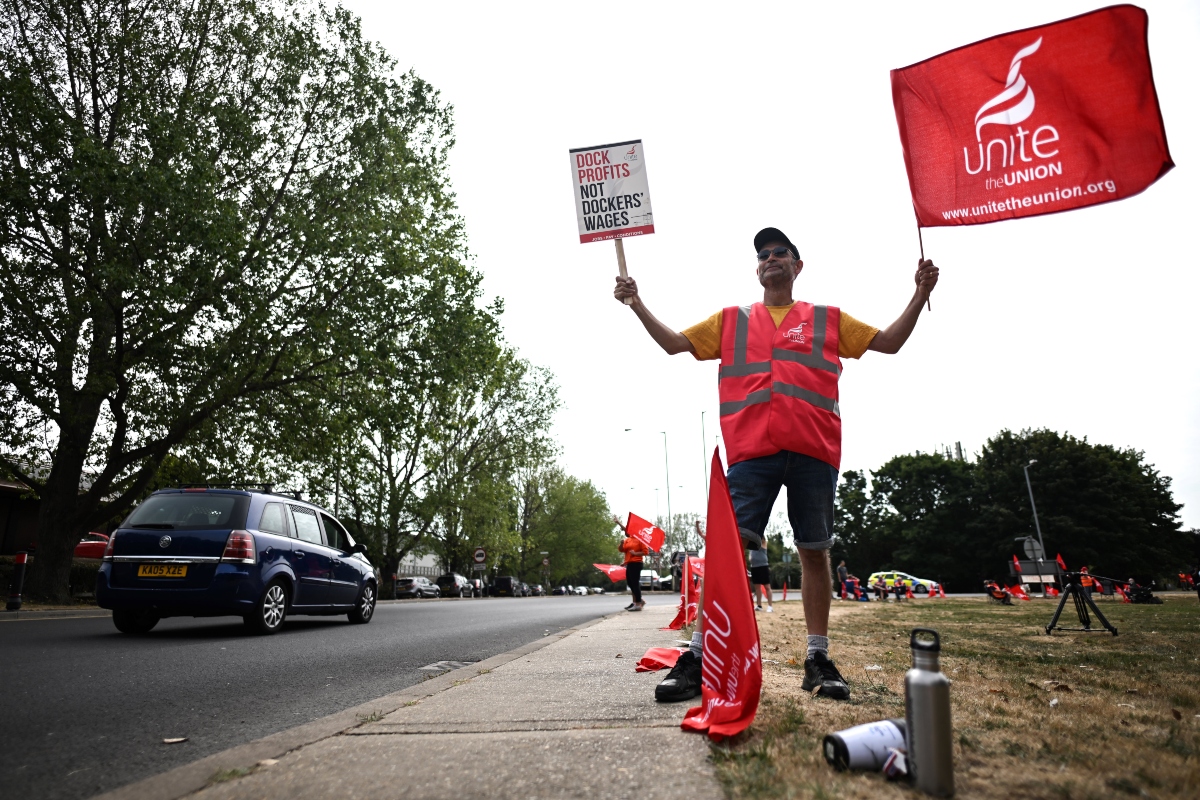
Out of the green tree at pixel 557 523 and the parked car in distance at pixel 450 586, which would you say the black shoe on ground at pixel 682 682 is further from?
the green tree at pixel 557 523

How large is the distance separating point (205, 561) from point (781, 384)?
7010 mm

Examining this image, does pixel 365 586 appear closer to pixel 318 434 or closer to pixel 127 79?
pixel 318 434

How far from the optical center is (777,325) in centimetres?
385

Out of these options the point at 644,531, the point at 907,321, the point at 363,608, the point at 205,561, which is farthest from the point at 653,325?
the point at 644,531

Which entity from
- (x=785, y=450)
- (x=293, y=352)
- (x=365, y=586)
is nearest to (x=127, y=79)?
(x=293, y=352)

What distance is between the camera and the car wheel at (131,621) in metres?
8.48

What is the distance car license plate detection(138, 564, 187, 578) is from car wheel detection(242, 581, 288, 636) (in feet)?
2.73

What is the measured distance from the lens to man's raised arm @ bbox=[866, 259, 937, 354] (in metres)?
3.83

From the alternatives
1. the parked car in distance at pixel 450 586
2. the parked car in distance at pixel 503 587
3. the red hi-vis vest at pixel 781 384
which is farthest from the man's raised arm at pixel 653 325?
the parked car in distance at pixel 503 587

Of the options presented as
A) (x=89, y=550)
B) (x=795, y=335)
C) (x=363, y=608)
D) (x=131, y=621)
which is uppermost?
(x=795, y=335)

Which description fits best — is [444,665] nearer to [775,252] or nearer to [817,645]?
[817,645]

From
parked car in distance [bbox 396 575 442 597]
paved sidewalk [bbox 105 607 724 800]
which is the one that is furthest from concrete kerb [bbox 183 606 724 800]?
parked car in distance [bbox 396 575 442 597]

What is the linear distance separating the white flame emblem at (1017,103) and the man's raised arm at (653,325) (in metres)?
2.09

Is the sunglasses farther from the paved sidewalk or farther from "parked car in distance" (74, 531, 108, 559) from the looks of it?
"parked car in distance" (74, 531, 108, 559)
